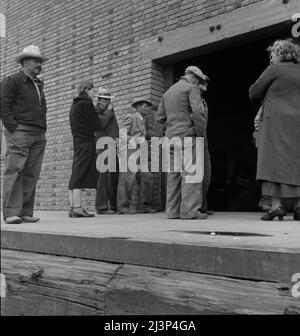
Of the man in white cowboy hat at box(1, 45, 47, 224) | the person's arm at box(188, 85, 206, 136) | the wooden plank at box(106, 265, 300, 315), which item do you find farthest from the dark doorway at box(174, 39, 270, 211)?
the wooden plank at box(106, 265, 300, 315)

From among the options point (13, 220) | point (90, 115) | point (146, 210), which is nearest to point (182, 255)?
point (13, 220)

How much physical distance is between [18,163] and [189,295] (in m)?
3.01

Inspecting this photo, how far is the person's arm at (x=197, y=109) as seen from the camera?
4914mm

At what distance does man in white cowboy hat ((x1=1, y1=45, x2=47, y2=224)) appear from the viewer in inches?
189

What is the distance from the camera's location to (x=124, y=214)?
6.28 m

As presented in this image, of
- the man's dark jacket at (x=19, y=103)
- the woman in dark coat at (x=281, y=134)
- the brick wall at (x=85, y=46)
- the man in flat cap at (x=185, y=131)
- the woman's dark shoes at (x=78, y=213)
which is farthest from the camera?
the brick wall at (x=85, y=46)

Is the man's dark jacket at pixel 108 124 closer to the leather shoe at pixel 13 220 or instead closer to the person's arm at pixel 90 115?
the person's arm at pixel 90 115

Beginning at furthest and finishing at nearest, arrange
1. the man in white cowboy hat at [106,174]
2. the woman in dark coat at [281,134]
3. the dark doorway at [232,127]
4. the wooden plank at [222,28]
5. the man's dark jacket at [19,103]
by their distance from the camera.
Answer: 1. the dark doorway at [232,127]
2. the man in white cowboy hat at [106,174]
3. the wooden plank at [222,28]
4. the man's dark jacket at [19,103]
5. the woman in dark coat at [281,134]

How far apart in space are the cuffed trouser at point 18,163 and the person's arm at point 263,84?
2.27 meters

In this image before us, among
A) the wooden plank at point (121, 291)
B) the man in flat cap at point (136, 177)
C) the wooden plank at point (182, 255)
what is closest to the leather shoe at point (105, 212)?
the man in flat cap at point (136, 177)

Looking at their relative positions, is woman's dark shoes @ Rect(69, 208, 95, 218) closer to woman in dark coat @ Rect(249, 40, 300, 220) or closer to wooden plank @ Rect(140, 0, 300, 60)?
woman in dark coat @ Rect(249, 40, 300, 220)
